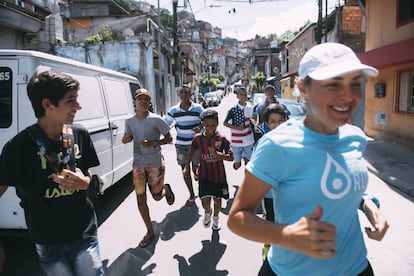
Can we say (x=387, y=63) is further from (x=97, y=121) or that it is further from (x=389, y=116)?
(x=97, y=121)

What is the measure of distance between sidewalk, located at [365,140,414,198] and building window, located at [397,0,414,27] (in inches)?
144

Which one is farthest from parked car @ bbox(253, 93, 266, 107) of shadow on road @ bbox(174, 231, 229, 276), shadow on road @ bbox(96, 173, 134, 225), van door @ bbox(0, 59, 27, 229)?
van door @ bbox(0, 59, 27, 229)

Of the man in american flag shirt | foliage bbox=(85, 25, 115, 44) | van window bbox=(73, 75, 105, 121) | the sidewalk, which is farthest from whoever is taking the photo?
foliage bbox=(85, 25, 115, 44)

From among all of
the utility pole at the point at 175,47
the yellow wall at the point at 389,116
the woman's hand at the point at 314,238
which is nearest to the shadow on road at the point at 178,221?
the woman's hand at the point at 314,238

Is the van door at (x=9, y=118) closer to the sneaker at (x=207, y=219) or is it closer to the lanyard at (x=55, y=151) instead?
the lanyard at (x=55, y=151)

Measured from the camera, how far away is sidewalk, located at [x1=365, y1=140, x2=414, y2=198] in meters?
6.81

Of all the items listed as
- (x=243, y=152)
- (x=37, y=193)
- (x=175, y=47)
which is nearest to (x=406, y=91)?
(x=243, y=152)

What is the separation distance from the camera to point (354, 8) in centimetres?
1761

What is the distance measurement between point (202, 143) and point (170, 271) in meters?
1.65

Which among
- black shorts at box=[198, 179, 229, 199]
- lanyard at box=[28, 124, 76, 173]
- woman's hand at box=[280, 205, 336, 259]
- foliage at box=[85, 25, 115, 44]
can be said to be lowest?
black shorts at box=[198, 179, 229, 199]

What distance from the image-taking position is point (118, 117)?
6082mm

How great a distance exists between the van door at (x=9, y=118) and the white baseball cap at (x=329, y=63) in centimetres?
311

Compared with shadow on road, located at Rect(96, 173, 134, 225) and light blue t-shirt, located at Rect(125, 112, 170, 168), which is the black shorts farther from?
shadow on road, located at Rect(96, 173, 134, 225)

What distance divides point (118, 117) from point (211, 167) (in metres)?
2.26
